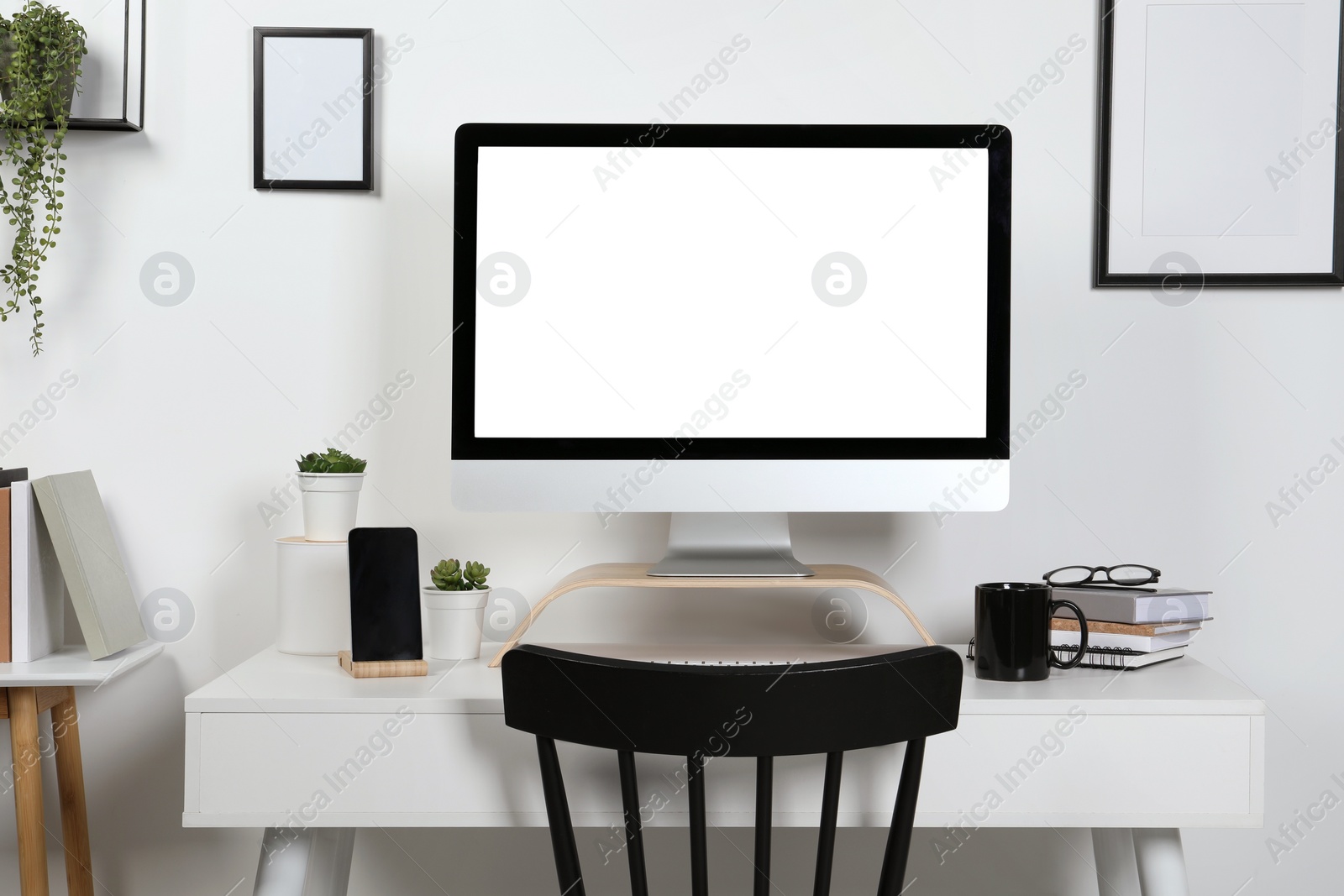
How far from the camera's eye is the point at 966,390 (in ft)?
3.86

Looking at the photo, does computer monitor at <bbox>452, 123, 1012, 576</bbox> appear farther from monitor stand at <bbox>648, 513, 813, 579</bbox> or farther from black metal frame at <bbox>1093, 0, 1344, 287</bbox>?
black metal frame at <bbox>1093, 0, 1344, 287</bbox>

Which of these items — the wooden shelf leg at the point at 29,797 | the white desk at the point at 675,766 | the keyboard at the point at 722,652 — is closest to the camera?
the white desk at the point at 675,766

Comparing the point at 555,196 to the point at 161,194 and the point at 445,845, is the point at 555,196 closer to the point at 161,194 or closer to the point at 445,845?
the point at 161,194

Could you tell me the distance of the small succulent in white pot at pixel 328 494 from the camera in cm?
Answer: 126

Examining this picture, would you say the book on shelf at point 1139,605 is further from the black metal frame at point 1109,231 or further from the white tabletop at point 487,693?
the black metal frame at point 1109,231

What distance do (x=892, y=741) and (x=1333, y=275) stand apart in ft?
3.77

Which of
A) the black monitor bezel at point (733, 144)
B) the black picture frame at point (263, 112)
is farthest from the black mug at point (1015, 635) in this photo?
the black picture frame at point (263, 112)

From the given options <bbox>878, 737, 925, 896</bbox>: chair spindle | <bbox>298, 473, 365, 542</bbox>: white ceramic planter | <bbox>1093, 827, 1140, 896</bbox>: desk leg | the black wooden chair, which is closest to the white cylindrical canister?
<bbox>298, 473, 365, 542</bbox>: white ceramic planter

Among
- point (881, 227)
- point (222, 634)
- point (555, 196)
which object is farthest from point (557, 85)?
point (222, 634)

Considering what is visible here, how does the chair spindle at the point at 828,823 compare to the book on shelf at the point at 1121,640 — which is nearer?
the chair spindle at the point at 828,823

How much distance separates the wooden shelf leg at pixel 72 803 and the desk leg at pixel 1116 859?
1.43 m

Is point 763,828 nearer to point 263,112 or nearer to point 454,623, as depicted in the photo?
point 454,623

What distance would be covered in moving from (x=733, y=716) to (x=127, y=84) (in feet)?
4.34

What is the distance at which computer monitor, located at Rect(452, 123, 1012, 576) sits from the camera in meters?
1.17
